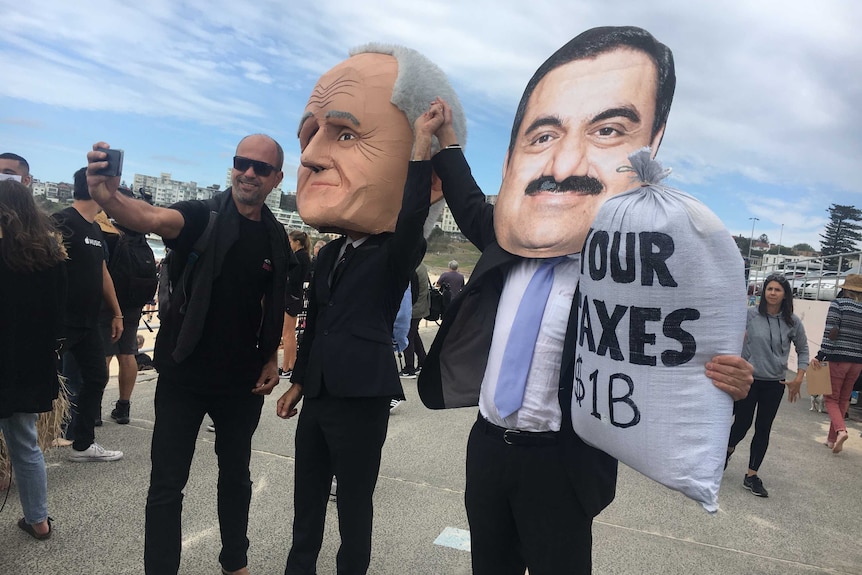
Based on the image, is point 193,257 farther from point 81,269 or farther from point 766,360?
point 766,360

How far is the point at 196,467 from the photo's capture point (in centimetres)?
379

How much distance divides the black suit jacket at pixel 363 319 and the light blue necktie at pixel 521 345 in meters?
0.53

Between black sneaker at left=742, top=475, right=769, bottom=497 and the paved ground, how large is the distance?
0.19 feet

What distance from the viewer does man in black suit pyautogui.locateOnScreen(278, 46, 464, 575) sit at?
213cm

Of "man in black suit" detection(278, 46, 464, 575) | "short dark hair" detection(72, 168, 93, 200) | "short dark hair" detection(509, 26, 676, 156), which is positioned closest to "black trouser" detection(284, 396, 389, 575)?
"man in black suit" detection(278, 46, 464, 575)

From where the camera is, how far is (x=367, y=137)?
2.23 meters

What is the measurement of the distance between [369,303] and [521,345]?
73 cm

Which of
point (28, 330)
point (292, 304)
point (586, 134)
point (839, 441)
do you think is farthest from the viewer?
point (839, 441)

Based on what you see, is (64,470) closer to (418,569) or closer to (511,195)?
(418,569)

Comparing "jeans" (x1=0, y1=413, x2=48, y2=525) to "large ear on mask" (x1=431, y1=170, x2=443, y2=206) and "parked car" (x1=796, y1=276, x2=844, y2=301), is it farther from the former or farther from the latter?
"parked car" (x1=796, y1=276, x2=844, y2=301)

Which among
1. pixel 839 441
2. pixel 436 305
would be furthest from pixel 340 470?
pixel 436 305

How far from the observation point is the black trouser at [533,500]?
5.40 feet

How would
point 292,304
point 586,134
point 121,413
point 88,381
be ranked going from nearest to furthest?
point 586,134, point 88,381, point 292,304, point 121,413

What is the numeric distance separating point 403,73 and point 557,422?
4.66 ft
